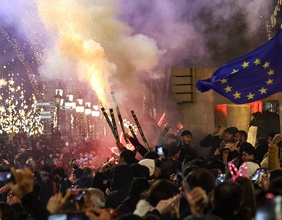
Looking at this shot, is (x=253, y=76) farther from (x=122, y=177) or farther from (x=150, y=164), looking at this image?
(x=122, y=177)

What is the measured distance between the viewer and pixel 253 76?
14.3 m

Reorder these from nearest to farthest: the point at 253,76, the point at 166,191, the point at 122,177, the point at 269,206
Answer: the point at 269,206 < the point at 166,191 < the point at 122,177 < the point at 253,76

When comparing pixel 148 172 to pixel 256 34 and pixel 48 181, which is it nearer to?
pixel 48 181

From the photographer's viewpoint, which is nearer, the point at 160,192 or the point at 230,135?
the point at 160,192

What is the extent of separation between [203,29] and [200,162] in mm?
21841

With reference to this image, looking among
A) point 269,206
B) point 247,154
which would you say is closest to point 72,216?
point 269,206

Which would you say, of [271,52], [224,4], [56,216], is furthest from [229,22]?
[56,216]

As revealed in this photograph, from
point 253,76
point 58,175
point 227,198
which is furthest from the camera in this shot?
point 58,175

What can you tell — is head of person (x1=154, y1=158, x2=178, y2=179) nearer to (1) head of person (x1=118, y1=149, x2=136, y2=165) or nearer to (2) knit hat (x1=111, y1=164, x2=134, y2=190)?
(1) head of person (x1=118, y1=149, x2=136, y2=165)

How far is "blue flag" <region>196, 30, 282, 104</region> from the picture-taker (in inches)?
553

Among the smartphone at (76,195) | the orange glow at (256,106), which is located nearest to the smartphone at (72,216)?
the smartphone at (76,195)

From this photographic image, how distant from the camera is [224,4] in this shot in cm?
3086

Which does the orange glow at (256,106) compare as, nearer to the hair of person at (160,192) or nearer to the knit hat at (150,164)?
the knit hat at (150,164)

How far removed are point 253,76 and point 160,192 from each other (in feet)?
24.9
